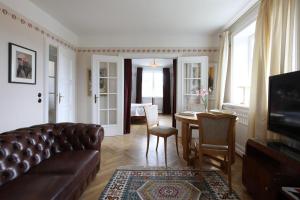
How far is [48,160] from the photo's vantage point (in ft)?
6.25

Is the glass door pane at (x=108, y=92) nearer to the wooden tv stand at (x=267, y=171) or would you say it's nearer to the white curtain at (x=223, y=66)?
the white curtain at (x=223, y=66)

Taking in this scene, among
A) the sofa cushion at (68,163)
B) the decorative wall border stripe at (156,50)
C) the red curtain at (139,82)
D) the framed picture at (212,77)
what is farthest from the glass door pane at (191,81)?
the red curtain at (139,82)

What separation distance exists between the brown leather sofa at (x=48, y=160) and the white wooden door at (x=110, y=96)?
2213 millimetres

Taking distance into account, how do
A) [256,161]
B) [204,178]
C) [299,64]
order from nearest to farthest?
[256,161]
[299,64]
[204,178]

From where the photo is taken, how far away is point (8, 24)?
2.54 meters

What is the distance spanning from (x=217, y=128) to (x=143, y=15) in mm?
2506

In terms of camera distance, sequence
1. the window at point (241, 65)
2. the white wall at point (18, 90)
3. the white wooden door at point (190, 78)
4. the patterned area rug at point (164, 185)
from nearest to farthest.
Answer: the patterned area rug at point (164, 185) → the white wall at point (18, 90) → the window at point (241, 65) → the white wooden door at point (190, 78)

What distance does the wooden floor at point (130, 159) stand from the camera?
2.16 meters

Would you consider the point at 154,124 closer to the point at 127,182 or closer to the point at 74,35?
the point at 127,182

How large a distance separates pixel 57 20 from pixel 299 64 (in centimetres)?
415

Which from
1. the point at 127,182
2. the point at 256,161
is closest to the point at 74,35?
the point at 127,182

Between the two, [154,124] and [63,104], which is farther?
[63,104]

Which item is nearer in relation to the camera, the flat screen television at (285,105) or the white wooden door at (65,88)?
the flat screen television at (285,105)

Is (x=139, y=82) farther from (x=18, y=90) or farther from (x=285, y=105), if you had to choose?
(x=285, y=105)
